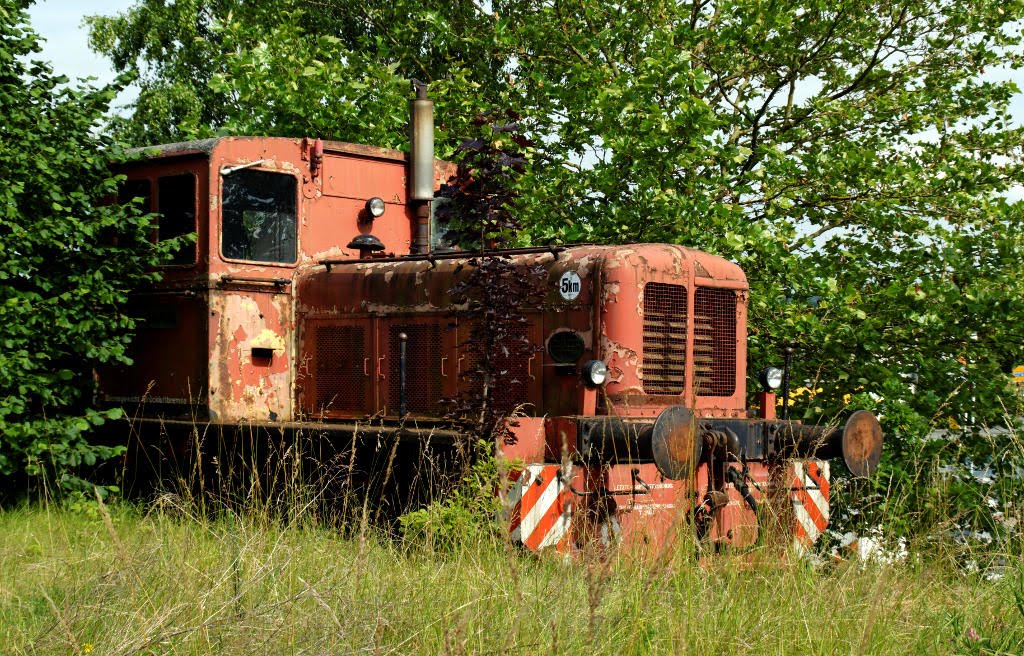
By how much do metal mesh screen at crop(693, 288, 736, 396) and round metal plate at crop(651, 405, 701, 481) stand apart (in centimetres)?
111

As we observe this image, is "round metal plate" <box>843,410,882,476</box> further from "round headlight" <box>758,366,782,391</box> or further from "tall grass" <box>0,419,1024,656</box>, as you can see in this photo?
"tall grass" <box>0,419,1024,656</box>

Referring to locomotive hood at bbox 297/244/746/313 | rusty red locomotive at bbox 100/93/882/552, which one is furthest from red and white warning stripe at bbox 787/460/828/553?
locomotive hood at bbox 297/244/746/313

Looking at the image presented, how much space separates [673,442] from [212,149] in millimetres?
3779

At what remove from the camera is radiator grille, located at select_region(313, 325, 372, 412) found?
26.5 ft

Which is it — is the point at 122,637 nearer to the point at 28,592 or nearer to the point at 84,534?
the point at 28,592

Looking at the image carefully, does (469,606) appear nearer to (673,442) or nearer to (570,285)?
(673,442)

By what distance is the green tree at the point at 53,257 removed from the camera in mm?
7812

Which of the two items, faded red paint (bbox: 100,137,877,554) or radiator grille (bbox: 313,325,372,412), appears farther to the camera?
radiator grille (bbox: 313,325,372,412)

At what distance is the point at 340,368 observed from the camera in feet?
26.8

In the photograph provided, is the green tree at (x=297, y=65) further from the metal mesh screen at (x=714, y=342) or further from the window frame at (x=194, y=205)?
the metal mesh screen at (x=714, y=342)

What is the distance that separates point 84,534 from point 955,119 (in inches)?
399

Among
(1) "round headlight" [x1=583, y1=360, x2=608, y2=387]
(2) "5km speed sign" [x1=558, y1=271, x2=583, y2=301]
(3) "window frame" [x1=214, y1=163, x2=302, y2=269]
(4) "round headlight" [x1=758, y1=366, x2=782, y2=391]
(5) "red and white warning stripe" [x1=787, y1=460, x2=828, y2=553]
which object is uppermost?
(3) "window frame" [x1=214, y1=163, x2=302, y2=269]

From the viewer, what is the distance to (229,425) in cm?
786

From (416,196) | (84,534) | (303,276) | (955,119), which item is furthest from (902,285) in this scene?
(84,534)
